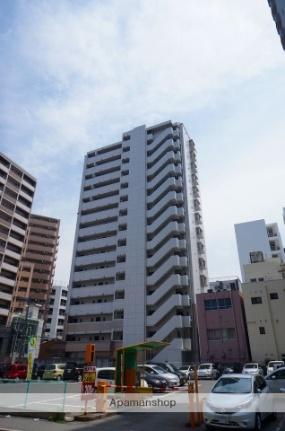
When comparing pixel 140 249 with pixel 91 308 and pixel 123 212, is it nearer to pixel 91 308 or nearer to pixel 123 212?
pixel 123 212

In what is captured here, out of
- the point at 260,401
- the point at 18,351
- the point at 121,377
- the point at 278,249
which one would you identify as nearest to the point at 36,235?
the point at 18,351

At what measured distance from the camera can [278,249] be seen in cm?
6975

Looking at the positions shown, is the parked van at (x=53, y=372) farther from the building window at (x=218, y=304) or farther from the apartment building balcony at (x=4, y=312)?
the apartment building balcony at (x=4, y=312)

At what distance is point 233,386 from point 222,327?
33.4 metres

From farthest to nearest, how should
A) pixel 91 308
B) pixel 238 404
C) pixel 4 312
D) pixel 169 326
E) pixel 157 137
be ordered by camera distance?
pixel 157 137
pixel 4 312
pixel 91 308
pixel 169 326
pixel 238 404

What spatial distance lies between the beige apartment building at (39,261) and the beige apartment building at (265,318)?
4918 centimetres

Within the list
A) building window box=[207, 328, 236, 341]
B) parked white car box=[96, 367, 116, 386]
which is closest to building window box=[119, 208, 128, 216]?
building window box=[207, 328, 236, 341]

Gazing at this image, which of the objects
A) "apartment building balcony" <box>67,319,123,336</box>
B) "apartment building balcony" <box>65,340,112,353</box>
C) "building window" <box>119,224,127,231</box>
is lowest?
"apartment building balcony" <box>65,340,112,353</box>

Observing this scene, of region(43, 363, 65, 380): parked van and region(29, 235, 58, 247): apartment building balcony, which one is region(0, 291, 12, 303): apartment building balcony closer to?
region(43, 363, 65, 380): parked van

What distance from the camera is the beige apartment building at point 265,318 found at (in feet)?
130

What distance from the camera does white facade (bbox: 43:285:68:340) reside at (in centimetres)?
9212

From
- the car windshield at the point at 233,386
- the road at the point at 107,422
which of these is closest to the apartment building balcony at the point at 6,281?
the road at the point at 107,422

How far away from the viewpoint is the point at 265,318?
41156mm

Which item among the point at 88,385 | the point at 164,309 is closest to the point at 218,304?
the point at 164,309
